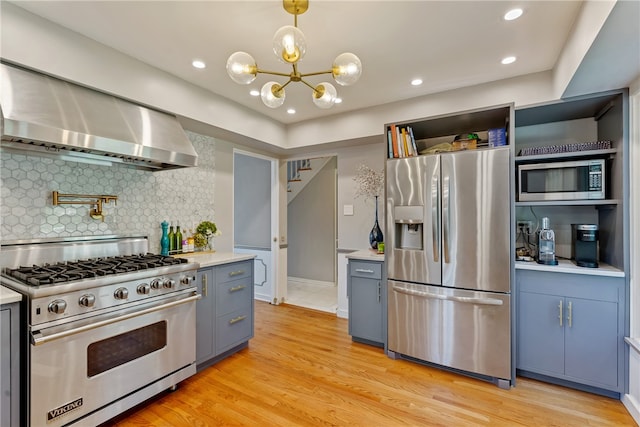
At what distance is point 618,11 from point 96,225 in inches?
137

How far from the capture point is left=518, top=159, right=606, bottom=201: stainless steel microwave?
2.20 m

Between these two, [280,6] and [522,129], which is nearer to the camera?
[280,6]

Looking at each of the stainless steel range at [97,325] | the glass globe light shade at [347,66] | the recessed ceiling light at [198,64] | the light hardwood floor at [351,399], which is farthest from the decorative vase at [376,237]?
the recessed ceiling light at [198,64]

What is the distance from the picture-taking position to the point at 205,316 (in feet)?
8.13

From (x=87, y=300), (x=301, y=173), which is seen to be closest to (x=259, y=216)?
(x=301, y=173)

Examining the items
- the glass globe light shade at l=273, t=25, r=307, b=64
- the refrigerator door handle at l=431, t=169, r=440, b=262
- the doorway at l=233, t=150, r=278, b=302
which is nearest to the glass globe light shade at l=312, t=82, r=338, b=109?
the glass globe light shade at l=273, t=25, r=307, b=64

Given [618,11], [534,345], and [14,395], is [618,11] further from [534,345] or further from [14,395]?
[14,395]

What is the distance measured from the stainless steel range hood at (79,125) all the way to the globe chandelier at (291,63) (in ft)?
3.27

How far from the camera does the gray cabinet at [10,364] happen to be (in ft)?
4.69

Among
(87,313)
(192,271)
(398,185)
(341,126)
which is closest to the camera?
(87,313)

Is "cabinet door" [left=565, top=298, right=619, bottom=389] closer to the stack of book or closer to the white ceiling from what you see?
the stack of book

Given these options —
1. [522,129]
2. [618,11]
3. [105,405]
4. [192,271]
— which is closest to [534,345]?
[522,129]

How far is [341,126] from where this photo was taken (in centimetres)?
354

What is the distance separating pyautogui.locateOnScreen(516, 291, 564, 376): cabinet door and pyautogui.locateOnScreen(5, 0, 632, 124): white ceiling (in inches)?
75.8
